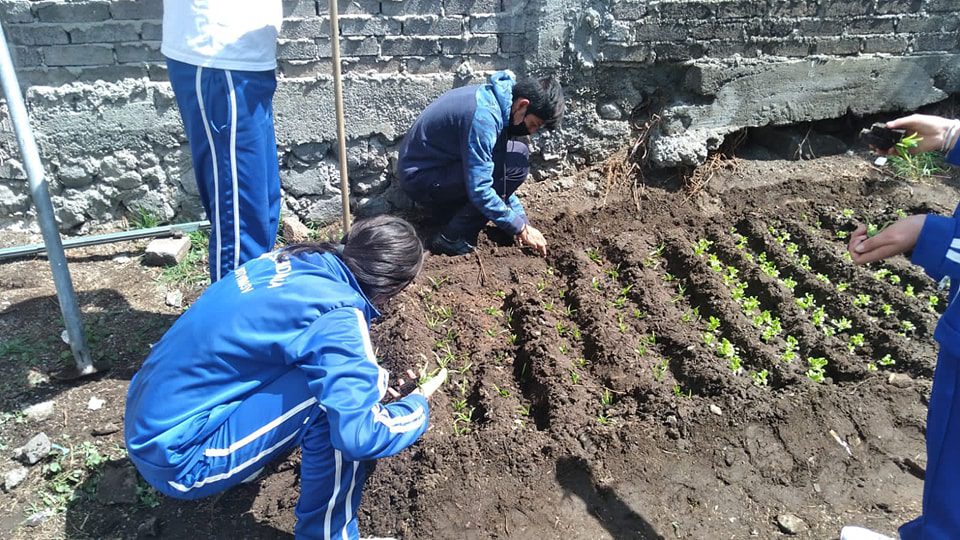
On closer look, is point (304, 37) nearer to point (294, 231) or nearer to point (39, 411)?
point (294, 231)

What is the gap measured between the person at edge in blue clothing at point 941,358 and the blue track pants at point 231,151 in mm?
2278

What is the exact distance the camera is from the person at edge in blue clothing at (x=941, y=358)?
194cm

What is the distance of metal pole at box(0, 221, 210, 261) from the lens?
3.94m

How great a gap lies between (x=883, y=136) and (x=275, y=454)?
2224 millimetres

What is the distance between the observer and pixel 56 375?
3.17 metres

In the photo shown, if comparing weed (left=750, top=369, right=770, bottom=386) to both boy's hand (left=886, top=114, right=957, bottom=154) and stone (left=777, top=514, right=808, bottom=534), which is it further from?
boy's hand (left=886, top=114, right=957, bottom=154)

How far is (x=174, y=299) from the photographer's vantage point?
3.71 meters

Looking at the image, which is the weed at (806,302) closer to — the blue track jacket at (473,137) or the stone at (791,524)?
the stone at (791,524)

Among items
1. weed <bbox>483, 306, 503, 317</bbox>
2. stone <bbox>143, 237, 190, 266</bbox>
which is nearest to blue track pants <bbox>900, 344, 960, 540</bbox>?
weed <bbox>483, 306, 503, 317</bbox>

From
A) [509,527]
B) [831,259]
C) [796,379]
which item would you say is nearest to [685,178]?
[831,259]

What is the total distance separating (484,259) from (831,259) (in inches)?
76.3

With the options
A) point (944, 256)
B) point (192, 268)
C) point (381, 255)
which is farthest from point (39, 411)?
point (944, 256)

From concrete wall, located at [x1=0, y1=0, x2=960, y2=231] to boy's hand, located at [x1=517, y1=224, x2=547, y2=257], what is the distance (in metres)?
0.83

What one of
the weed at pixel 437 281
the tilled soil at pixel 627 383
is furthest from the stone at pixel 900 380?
the weed at pixel 437 281
